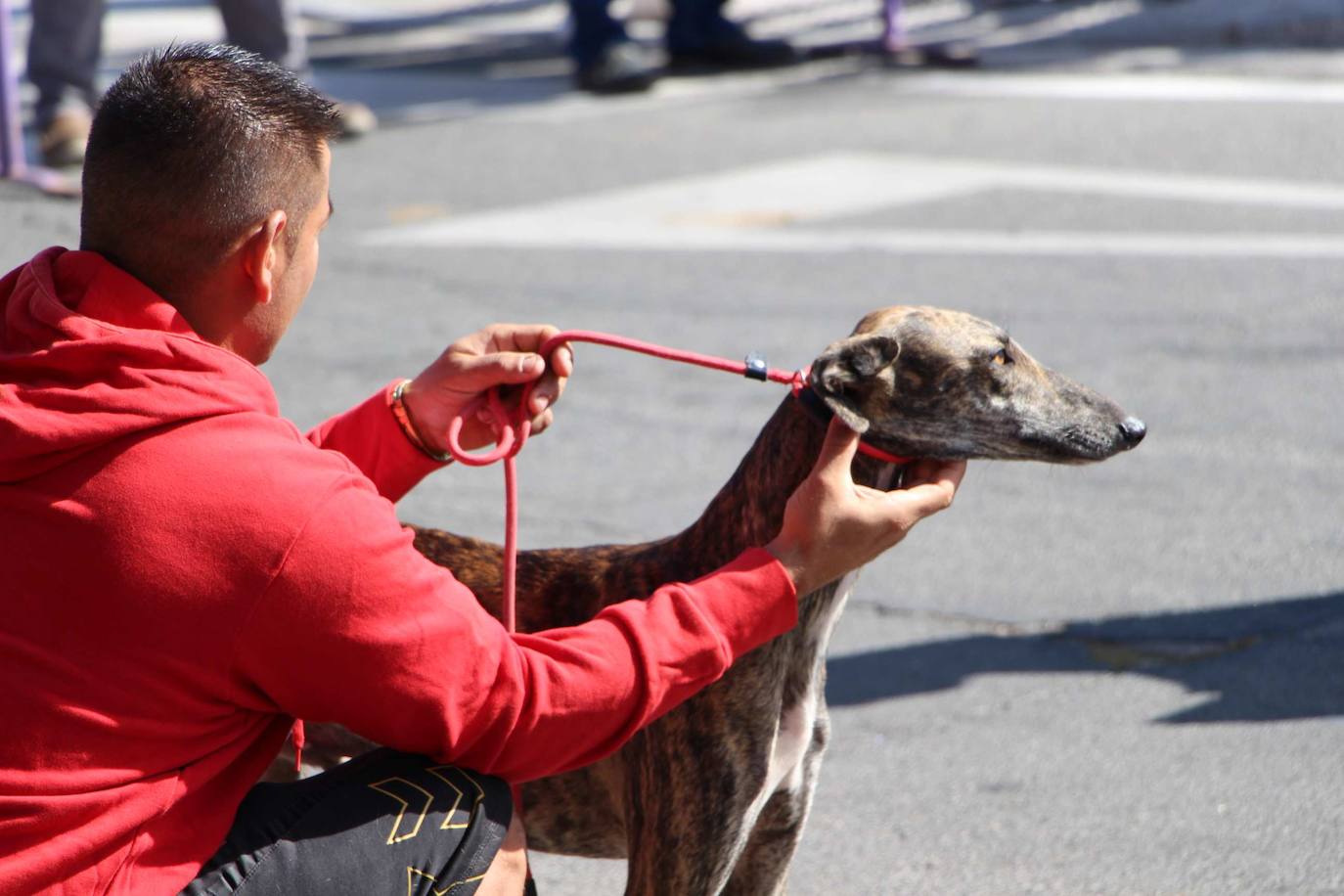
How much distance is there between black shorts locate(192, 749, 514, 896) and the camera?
7.75 ft

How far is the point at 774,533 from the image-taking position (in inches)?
115

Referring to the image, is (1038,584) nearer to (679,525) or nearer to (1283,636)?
(1283,636)

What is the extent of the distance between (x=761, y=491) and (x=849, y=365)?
1.01 ft

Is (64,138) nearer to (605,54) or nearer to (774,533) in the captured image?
(605,54)

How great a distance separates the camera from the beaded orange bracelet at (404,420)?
3.09 m

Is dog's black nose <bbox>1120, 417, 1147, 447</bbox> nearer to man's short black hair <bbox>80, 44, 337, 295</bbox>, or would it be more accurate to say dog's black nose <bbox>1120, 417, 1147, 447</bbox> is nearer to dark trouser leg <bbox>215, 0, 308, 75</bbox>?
man's short black hair <bbox>80, 44, 337, 295</bbox>

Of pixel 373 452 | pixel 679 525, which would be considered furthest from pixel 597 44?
pixel 373 452

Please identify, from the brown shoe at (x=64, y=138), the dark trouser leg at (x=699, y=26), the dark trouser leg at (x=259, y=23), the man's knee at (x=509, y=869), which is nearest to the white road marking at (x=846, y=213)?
the dark trouser leg at (x=259, y=23)

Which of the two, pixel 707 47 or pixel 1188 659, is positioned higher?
pixel 707 47

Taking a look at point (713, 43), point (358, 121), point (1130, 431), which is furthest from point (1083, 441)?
point (713, 43)

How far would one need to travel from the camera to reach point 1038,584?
5.07m

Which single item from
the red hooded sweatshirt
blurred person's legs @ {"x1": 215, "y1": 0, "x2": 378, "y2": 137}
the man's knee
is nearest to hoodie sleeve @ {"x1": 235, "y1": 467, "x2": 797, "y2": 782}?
the red hooded sweatshirt

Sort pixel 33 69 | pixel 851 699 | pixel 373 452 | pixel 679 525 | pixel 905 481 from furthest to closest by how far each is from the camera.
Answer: pixel 33 69 < pixel 679 525 < pixel 851 699 < pixel 373 452 < pixel 905 481

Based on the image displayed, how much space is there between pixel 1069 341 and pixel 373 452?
4.48 meters
